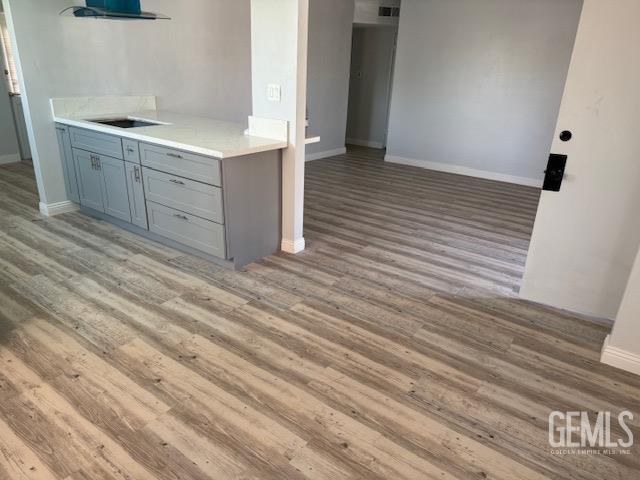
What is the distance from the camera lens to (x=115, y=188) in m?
3.99

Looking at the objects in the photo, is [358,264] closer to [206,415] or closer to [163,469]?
[206,415]

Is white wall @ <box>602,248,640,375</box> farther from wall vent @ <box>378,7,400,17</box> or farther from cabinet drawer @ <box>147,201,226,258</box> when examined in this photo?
wall vent @ <box>378,7,400,17</box>

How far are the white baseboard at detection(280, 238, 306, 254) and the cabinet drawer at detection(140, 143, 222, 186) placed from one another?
0.91 meters

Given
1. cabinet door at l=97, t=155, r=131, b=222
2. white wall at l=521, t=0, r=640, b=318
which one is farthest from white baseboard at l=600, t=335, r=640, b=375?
cabinet door at l=97, t=155, r=131, b=222

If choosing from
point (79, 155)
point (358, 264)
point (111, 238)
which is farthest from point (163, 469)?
point (79, 155)

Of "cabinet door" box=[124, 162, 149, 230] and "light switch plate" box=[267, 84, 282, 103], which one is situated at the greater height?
"light switch plate" box=[267, 84, 282, 103]

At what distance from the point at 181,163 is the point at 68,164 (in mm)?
1723

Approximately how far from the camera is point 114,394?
7.17 ft

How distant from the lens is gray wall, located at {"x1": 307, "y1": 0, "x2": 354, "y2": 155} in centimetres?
689

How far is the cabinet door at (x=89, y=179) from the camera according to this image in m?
4.11

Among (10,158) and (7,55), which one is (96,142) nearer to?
(10,158)

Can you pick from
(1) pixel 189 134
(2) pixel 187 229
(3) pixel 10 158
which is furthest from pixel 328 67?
(3) pixel 10 158

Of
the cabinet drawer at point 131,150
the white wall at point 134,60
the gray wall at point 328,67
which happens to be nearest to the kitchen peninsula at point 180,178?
the cabinet drawer at point 131,150

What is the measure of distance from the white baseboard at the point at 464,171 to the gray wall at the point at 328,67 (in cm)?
117
